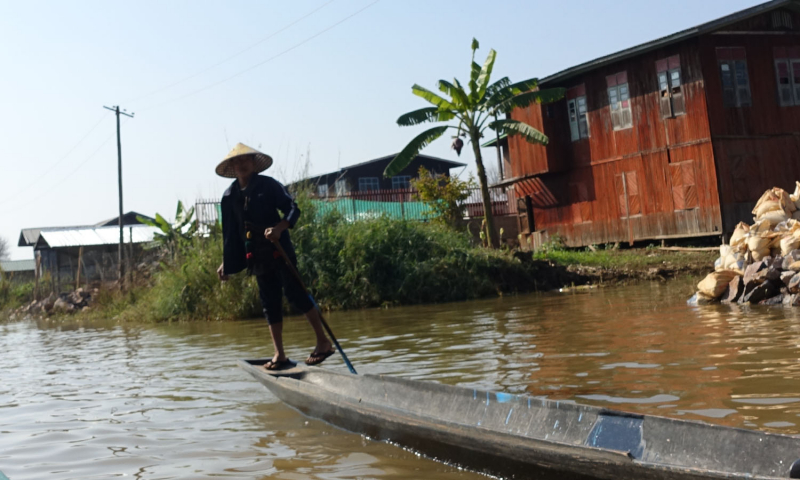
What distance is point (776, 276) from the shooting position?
9773 mm

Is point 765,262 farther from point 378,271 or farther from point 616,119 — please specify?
point 616,119

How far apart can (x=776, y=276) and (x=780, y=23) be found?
→ 1461 centimetres

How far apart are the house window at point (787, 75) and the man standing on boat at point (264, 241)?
62.0 ft

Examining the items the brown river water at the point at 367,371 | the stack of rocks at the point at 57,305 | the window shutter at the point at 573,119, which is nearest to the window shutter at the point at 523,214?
the window shutter at the point at 573,119

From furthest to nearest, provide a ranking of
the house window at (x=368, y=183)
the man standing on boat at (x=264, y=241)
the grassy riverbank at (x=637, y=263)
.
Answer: the house window at (x=368, y=183) < the grassy riverbank at (x=637, y=263) < the man standing on boat at (x=264, y=241)

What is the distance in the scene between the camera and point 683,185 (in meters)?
21.3

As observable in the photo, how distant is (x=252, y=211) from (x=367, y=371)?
6.15 feet

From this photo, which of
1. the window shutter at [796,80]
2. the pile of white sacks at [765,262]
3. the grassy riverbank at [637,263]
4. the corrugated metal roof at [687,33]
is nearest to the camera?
the pile of white sacks at [765,262]

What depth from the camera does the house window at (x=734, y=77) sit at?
68.3 feet

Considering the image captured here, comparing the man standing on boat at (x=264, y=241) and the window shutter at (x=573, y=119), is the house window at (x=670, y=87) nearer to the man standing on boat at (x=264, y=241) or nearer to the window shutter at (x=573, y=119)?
the window shutter at (x=573, y=119)

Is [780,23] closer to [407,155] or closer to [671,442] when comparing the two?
[407,155]

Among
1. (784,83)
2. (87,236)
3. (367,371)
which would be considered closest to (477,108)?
(784,83)

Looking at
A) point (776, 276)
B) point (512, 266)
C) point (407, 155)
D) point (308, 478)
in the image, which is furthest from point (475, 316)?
point (407, 155)

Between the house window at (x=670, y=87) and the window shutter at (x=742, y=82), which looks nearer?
the window shutter at (x=742, y=82)
